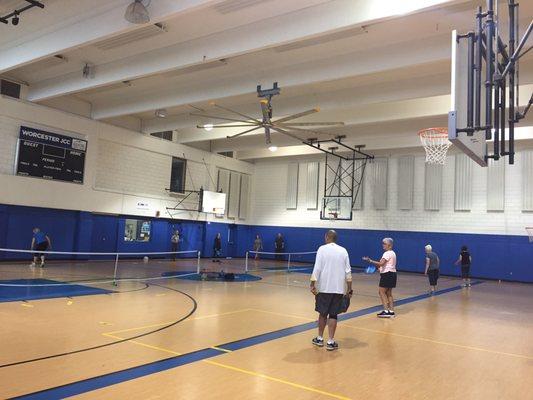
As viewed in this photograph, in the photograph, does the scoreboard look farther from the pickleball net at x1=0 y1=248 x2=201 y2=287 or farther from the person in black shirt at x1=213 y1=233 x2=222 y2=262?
the person in black shirt at x1=213 y1=233 x2=222 y2=262

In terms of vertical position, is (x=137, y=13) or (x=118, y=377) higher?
(x=137, y=13)

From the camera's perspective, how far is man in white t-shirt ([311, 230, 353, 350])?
22.0 feet

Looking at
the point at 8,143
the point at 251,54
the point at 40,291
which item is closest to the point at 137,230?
the point at 8,143

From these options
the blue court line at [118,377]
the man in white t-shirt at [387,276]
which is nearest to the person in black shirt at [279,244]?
the man in white t-shirt at [387,276]

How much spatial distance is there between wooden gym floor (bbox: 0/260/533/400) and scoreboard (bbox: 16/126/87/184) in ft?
29.4

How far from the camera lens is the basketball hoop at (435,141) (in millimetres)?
14516

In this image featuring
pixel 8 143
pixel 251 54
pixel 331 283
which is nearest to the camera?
pixel 331 283

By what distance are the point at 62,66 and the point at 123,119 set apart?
6169 mm

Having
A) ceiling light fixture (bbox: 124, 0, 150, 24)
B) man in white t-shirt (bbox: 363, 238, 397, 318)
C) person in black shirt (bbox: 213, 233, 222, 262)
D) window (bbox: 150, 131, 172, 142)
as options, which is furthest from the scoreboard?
man in white t-shirt (bbox: 363, 238, 397, 318)

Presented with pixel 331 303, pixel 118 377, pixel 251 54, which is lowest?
pixel 118 377

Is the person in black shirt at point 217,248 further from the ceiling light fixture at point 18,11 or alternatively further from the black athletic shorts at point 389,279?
the black athletic shorts at point 389,279

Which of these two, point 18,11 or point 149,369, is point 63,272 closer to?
point 18,11

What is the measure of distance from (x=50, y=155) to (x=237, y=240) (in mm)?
13765

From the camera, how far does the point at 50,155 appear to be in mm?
19188
